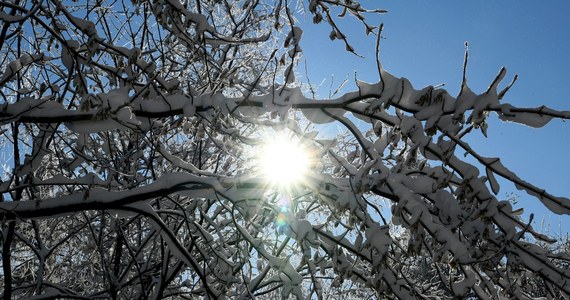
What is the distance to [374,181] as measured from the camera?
1984 mm

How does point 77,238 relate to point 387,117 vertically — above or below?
above

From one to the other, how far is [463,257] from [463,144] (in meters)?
0.48

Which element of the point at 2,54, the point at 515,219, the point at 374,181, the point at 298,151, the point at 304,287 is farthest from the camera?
the point at 304,287

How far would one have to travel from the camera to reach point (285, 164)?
2479 mm

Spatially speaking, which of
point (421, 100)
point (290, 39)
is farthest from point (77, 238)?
point (421, 100)

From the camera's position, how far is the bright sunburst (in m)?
2.33

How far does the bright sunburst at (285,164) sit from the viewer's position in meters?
2.33

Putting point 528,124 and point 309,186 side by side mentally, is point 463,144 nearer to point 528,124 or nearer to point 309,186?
point 528,124

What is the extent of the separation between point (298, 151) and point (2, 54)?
3.73 meters

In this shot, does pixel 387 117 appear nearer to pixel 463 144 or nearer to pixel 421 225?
pixel 463 144

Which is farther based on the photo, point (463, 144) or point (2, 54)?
point (2, 54)

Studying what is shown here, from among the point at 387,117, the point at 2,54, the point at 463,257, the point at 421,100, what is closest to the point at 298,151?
the point at 387,117

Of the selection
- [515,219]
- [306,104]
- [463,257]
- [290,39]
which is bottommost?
[463,257]

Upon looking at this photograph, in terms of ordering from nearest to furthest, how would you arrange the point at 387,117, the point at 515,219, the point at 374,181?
the point at 374,181
the point at 515,219
the point at 387,117
